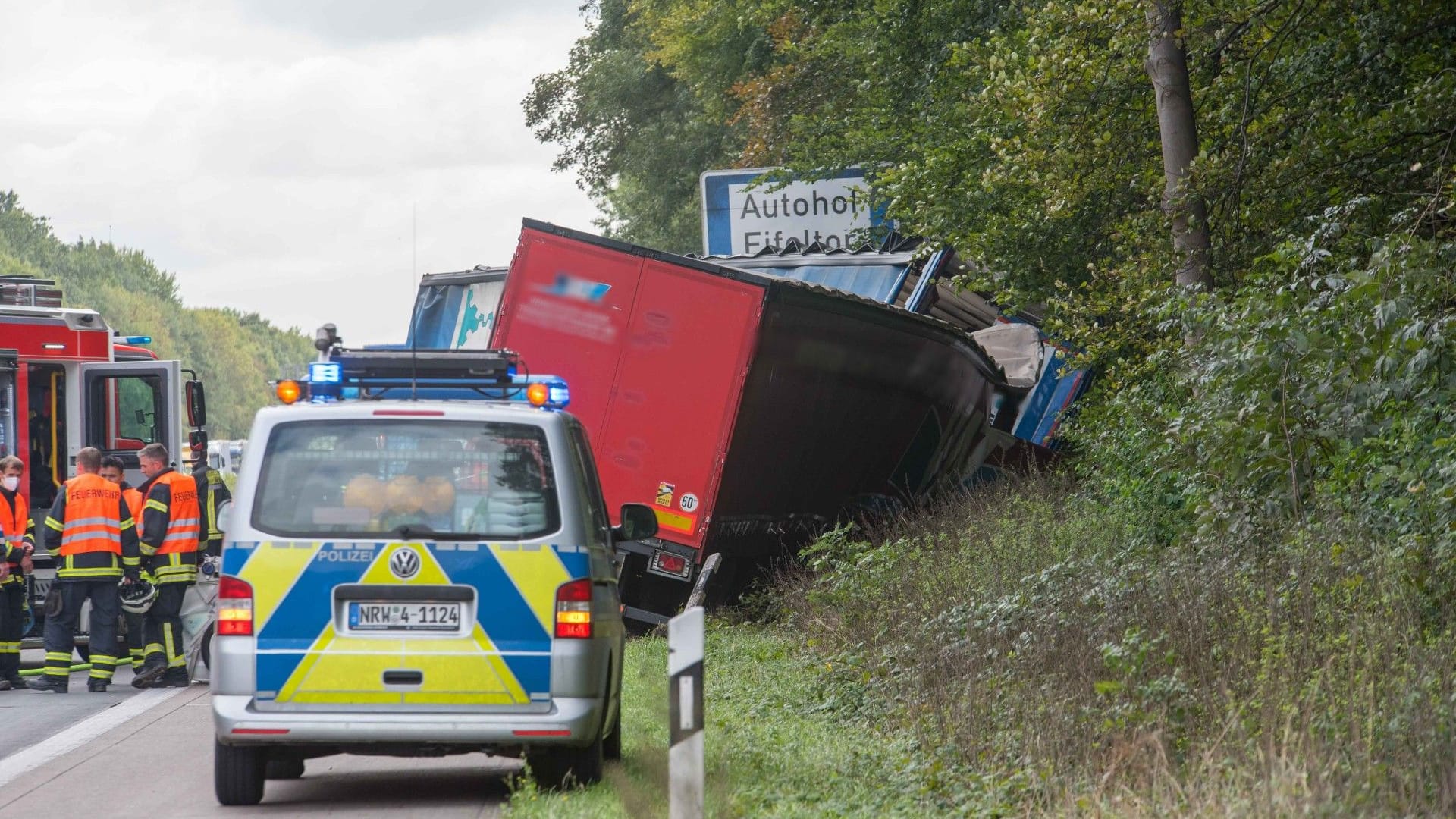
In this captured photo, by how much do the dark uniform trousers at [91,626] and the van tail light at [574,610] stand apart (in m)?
6.79

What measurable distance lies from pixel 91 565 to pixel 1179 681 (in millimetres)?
8748

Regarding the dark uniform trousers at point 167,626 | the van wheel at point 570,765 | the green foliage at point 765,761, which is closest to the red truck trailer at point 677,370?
the green foliage at point 765,761

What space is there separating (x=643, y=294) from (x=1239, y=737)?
28.1ft

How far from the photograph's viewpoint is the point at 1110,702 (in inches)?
289

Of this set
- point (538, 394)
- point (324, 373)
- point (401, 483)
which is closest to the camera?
A: point (401, 483)

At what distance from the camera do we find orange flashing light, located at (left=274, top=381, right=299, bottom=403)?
7750mm

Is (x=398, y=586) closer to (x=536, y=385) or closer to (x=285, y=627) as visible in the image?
(x=285, y=627)

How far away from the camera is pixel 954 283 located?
58.1ft

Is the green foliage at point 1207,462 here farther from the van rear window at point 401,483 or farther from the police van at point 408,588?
the van rear window at point 401,483

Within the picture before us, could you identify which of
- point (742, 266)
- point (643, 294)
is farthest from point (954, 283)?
point (643, 294)

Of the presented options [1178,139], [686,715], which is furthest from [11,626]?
[1178,139]

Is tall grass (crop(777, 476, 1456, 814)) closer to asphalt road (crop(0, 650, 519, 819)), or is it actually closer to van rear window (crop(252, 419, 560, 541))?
van rear window (crop(252, 419, 560, 541))

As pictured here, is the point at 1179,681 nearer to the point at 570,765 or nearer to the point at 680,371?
the point at 570,765

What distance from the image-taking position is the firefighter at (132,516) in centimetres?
1355
